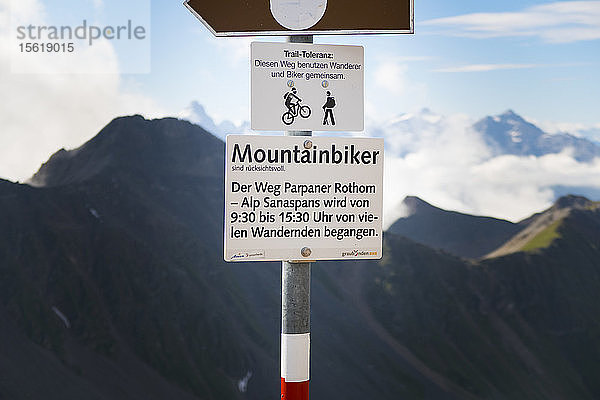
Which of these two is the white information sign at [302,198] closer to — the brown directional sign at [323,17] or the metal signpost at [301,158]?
the metal signpost at [301,158]

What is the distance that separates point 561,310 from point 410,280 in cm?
2371

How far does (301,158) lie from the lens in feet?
16.7

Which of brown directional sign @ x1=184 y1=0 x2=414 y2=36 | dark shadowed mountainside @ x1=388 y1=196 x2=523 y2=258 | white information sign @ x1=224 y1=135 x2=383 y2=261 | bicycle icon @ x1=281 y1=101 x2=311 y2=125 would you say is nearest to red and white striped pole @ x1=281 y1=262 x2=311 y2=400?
white information sign @ x1=224 y1=135 x2=383 y2=261

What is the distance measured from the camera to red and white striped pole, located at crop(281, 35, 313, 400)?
5184mm

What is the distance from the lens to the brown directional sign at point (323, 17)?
5168 millimetres

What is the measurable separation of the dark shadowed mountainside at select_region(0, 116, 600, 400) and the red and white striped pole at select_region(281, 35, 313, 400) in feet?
122

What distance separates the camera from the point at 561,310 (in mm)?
97000

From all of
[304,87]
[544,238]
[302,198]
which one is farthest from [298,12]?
[544,238]

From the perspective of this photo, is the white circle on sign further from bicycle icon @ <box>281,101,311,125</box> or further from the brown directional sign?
bicycle icon @ <box>281,101,311,125</box>

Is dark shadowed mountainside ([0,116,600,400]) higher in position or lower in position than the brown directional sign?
lower

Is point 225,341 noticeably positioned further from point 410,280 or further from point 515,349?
point 515,349

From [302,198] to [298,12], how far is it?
1332 mm

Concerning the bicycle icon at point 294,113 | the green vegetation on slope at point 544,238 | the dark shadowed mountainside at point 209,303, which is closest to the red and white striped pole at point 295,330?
the bicycle icon at point 294,113

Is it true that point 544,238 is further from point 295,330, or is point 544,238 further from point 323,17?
point 323,17
